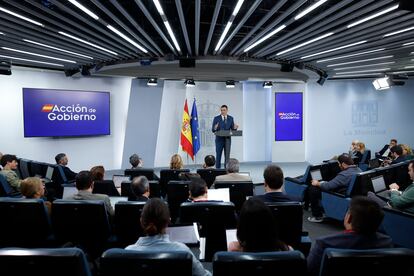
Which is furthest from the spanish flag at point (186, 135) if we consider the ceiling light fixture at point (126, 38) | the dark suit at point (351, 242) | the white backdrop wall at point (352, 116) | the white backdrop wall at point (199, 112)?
the dark suit at point (351, 242)

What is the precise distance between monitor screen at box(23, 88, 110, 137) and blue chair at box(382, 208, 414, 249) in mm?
8232

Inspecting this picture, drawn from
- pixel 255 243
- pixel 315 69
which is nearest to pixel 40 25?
pixel 255 243

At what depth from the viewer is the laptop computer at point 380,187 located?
505 centimetres

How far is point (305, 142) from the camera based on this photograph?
41.5ft

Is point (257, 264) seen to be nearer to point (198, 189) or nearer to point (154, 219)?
point (154, 219)

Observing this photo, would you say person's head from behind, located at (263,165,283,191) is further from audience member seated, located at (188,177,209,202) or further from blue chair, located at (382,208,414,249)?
blue chair, located at (382,208,414,249)

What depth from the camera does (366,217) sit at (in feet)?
6.60

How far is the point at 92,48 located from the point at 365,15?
17.3ft

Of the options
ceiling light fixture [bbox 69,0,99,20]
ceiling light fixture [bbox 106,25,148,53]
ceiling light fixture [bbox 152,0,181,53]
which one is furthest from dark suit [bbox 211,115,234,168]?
ceiling light fixture [bbox 69,0,99,20]

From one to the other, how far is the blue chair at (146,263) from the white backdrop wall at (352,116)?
464 inches

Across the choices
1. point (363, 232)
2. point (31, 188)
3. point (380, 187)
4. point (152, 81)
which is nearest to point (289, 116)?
point (152, 81)

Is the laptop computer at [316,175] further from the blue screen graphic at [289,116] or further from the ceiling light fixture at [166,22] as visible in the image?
the blue screen graphic at [289,116]

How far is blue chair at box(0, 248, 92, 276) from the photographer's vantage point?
66.8 inches

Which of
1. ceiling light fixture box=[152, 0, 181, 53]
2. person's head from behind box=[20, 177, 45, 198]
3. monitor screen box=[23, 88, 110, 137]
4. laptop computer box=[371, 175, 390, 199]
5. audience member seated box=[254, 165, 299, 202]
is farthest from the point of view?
monitor screen box=[23, 88, 110, 137]
